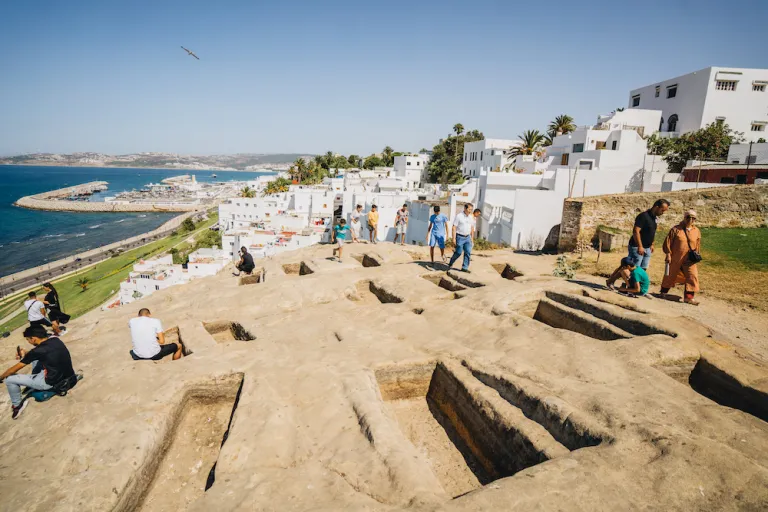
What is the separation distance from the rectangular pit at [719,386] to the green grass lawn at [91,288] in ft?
129

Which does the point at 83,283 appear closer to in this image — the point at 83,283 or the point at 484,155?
the point at 83,283

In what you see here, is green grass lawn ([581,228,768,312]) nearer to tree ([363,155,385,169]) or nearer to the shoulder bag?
the shoulder bag

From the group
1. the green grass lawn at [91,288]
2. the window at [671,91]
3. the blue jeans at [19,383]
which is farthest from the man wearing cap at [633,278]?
the window at [671,91]

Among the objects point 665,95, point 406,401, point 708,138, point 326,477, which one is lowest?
point 406,401

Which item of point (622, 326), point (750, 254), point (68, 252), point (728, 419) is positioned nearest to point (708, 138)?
point (750, 254)

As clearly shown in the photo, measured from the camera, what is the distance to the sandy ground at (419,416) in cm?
354

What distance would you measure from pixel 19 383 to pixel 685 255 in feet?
39.0

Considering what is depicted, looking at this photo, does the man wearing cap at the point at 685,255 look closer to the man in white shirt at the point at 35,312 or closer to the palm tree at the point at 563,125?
the man in white shirt at the point at 35,312

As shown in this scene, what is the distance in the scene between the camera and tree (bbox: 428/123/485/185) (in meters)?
62.7

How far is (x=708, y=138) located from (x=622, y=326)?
34.4 meters

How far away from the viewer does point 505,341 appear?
679 centimetres

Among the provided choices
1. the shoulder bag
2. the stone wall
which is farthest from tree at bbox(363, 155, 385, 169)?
the shoulder bag

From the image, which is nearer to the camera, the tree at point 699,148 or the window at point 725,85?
the tree at point 699,148

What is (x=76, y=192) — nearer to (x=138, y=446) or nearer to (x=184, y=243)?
(x=184, y=243)
